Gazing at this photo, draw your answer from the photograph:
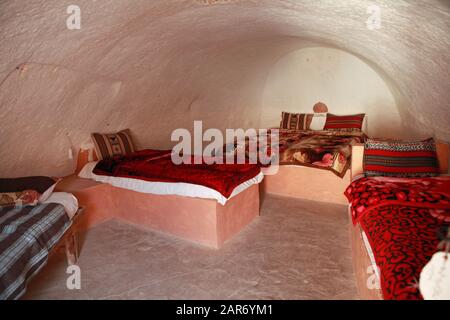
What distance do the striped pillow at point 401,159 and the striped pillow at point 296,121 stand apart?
2.68 metres

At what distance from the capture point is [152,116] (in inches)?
165

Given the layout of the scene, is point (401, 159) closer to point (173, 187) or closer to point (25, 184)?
point (173, 187)

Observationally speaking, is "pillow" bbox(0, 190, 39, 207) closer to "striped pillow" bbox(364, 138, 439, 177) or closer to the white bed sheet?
the white bed sheet

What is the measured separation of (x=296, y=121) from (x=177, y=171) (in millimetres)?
3237

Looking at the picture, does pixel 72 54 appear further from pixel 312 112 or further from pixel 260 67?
pixel 312 112

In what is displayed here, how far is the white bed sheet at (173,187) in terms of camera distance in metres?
2.56

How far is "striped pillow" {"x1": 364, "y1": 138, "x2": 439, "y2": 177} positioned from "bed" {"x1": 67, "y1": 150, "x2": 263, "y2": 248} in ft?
3.49

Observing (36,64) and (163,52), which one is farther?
(163,52)

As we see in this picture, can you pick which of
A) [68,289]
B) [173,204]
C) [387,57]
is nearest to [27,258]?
[68,289]
